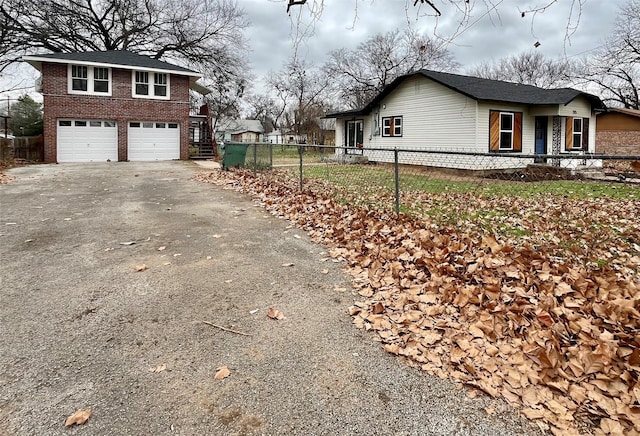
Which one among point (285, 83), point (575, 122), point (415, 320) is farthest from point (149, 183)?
point (285, 83)

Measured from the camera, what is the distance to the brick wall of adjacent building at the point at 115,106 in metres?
18.2

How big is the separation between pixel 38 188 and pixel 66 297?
26.6 feet

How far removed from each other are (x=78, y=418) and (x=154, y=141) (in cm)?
2035

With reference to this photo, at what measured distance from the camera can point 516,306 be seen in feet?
9.95

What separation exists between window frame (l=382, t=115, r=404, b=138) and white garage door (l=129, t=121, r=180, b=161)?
1059 centimetres

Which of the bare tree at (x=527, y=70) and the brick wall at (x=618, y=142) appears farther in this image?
the bare tree at (x=527, y=70)

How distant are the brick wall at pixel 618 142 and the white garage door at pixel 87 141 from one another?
85.6 ft

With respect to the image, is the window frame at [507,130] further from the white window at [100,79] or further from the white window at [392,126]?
the white window at [100,79]

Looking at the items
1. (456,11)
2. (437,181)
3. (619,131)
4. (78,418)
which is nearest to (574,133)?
(619,131)

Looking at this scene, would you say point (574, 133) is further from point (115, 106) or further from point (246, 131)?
point (246, 131)

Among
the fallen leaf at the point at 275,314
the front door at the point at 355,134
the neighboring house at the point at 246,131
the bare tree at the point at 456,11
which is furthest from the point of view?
the neighboring house at the point at 246,131

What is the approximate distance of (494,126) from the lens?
16469 millimetres

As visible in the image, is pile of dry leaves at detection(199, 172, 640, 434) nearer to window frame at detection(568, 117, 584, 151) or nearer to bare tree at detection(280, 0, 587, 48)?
bare tree at detection(280, 0, 587, 48)

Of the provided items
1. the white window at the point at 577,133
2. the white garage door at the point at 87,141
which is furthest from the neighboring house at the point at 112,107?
the white window at the point at 577,133
